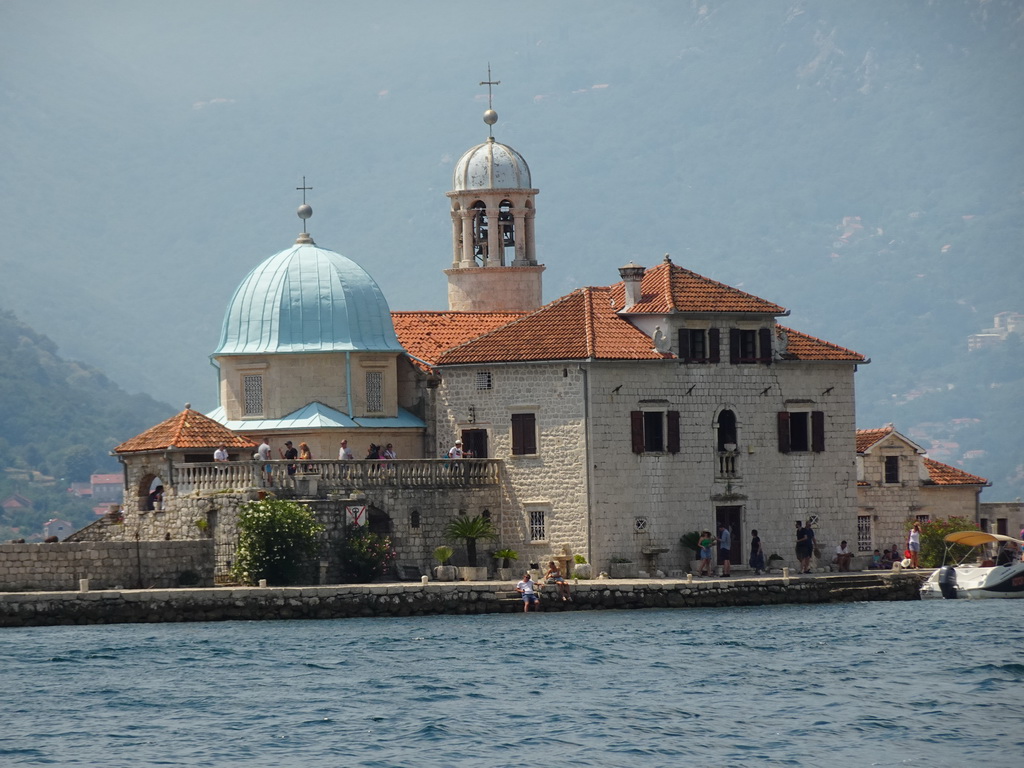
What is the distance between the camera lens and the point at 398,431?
69.0 m

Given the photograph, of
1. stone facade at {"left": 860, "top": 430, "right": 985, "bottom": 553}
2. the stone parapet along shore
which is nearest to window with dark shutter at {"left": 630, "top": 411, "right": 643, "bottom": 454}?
the stone parapet along shore

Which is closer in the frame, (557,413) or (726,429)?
(557,413)

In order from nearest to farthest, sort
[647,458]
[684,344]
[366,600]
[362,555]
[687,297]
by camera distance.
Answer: [366,600]
[362,555]
[647,458]
[684,344]
[687,297]

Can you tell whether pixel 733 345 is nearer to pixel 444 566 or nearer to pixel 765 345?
pixel 765 345

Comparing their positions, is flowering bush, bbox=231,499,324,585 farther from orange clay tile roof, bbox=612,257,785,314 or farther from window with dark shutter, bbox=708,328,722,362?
window with dark shutter, bbox=708,328,722,362

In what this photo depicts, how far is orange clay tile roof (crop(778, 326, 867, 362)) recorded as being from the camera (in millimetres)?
67438

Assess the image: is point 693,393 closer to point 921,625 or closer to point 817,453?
point 817,453

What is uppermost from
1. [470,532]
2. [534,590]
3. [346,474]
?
[346,474]

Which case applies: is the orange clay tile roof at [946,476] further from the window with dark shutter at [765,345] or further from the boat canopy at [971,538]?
the window with dark shutter at [765,345]

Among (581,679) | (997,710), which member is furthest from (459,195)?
(997,710)

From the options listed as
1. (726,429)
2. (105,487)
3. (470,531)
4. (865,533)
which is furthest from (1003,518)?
(105,487)

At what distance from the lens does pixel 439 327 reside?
72062mm

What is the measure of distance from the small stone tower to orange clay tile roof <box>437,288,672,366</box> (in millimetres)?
10638

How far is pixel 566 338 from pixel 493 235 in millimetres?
13196
